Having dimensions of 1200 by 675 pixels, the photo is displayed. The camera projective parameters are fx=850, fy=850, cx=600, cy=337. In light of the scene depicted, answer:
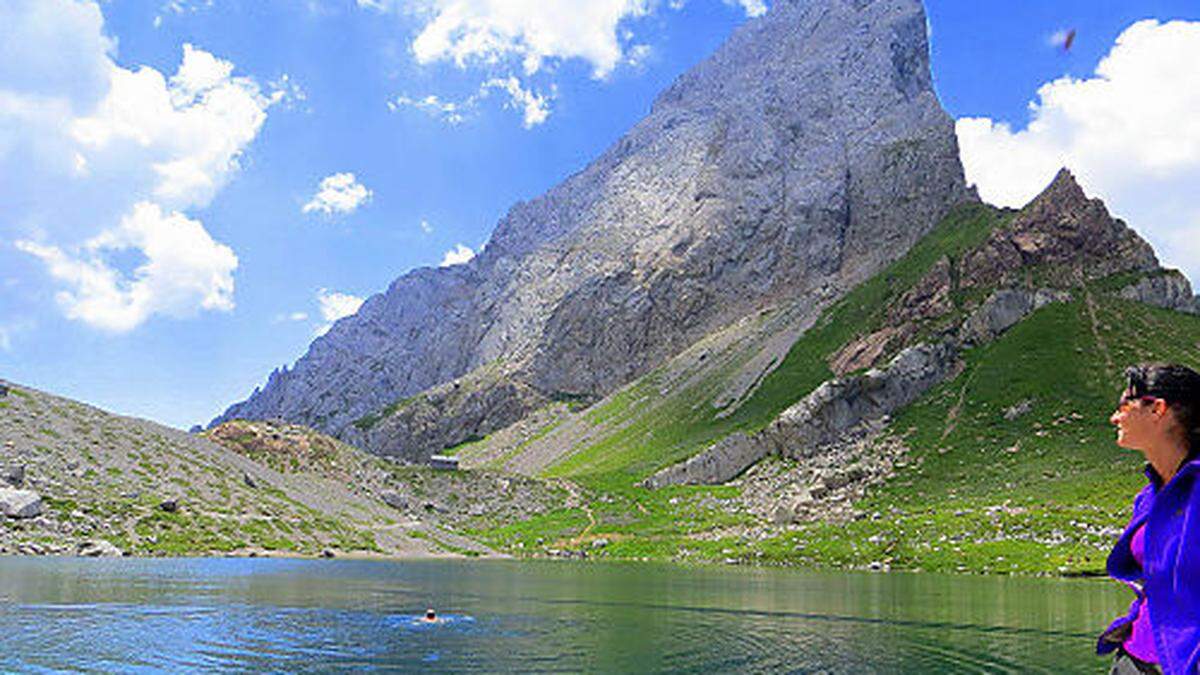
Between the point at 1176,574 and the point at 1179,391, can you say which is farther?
the point at 1179,391

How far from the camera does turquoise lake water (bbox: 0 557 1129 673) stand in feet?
138

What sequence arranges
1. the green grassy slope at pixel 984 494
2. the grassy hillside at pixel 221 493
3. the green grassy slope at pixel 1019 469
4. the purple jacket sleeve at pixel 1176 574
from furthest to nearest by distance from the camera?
the grassy hillside at pixel 221 493
the green grassy slope at pixel 984 494
the green grassy slope at pixel 1019 469
the purple jacket sleeve at pixel 1176 574

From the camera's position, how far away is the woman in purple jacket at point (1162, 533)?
639cm

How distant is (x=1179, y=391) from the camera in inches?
294

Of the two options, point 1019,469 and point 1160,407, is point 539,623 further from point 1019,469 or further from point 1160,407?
point 1019,469

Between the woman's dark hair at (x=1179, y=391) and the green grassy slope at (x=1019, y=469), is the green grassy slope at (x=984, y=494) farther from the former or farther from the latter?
the woman's dark hair at (x=1179, y=391)

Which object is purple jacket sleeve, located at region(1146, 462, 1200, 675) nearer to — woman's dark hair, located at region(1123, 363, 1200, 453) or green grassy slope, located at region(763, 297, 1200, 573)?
woman's dark hair, located at region(1123, 363, 1200, 453)

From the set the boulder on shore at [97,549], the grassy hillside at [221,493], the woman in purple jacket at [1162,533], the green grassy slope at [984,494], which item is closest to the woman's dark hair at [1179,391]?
the woman in purple jacket at [1162,533]

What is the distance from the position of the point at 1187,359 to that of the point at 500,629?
172m

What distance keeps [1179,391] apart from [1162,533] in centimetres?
146

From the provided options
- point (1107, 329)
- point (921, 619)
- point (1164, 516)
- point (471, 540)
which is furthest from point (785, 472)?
point (1164, 516)

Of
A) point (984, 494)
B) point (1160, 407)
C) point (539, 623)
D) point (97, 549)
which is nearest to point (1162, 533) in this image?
point (1160, 407)

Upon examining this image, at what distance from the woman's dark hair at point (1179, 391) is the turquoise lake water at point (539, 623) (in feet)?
117

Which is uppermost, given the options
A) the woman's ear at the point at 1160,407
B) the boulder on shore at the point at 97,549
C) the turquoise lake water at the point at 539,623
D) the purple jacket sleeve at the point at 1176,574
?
the woman's ear at the point at 1160,407
